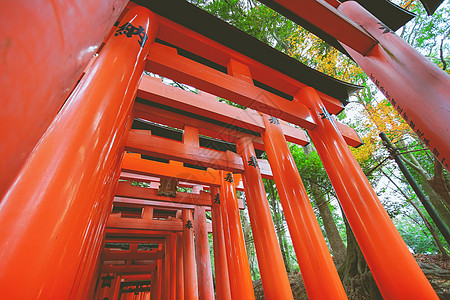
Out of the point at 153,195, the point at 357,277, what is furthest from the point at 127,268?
the point at 357,277

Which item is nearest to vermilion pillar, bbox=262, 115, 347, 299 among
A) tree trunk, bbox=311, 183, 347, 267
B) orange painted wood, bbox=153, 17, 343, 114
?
orange painted wood, bbox=153, 17, 343, 114

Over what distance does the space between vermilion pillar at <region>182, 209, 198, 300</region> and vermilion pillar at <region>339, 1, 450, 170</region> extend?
6266mm

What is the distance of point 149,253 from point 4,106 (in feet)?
32.4

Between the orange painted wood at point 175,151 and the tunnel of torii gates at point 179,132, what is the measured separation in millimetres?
28

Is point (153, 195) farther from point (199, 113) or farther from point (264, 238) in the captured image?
point (264, 238)

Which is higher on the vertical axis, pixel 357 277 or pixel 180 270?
pixel 180 270

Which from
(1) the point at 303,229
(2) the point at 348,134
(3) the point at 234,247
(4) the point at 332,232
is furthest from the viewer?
(4) the point at 332,232

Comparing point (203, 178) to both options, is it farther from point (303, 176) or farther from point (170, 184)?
point (303, 176)

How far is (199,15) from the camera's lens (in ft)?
9.86

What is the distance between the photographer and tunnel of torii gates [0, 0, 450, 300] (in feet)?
1.79

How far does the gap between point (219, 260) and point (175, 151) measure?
10.2ft

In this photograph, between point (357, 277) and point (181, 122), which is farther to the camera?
point (357, 277)

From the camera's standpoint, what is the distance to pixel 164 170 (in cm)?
454

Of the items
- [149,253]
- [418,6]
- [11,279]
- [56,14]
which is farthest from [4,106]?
[418,6]
